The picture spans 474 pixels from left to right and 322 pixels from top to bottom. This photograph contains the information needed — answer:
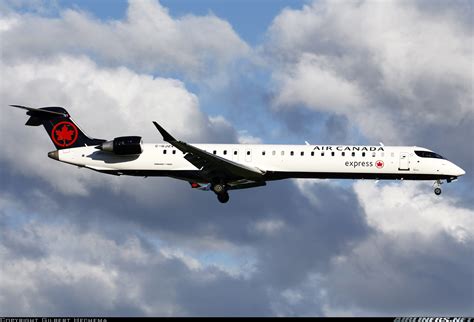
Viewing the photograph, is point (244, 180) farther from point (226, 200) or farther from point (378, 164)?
point (378, 164)

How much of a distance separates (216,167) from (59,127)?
1276 centimetres

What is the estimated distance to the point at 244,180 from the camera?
5088 centimetres

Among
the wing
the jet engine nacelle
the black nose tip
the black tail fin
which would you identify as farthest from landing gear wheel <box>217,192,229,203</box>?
the black nose tip

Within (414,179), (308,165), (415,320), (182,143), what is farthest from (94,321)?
(414,179)

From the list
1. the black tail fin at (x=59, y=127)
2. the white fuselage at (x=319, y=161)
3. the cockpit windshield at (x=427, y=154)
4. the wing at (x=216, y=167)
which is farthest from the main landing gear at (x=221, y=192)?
the cockpit windshield at (x=427, y=154)

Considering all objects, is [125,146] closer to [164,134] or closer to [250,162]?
[164,134]

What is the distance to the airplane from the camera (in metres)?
48.9

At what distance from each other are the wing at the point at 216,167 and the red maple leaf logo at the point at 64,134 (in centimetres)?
914

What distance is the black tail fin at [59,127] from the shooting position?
176 ft

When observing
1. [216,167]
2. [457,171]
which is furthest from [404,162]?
[216,167]

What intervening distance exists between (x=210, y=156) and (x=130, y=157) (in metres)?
6.88

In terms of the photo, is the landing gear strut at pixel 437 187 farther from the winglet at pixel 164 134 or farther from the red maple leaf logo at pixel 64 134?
the red maple leaf logo at pixel 64 134

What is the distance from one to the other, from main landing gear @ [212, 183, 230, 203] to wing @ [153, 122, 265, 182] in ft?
1.84

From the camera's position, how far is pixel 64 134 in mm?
54156
